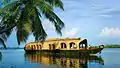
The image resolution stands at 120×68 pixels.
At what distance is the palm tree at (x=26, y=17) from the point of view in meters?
10.4

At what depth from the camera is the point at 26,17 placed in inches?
411

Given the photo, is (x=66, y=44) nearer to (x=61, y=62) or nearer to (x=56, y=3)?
(x=61, y=62)

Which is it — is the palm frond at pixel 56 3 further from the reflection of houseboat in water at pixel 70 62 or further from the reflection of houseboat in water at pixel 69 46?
the reflection of houseboat in water at pixel 69 46

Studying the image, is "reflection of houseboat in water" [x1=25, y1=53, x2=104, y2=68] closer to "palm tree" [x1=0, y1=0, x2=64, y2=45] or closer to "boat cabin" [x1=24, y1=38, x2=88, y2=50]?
"boat cabin" [x1=24, y1=38, x2=88, y2=50]

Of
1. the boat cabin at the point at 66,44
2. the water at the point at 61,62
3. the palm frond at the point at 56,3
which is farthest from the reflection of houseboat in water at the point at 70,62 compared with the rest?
the palm frond at the point at 56,3

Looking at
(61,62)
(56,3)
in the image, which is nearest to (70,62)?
(61,62)

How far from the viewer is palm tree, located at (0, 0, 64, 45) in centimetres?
1038

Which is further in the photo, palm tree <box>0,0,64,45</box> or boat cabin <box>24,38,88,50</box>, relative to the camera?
boat cabin <box>24,38,88,50</box>

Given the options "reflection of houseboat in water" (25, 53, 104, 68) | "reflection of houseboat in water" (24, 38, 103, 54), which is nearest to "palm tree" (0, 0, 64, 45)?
"reflection of houseboat in water" (25, 53, 104, 68)

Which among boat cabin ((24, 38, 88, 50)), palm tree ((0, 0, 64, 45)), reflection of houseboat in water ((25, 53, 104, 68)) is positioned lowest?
reflection of houseboat in water ((25, 53, 104, 68))

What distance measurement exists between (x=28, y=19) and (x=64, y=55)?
33.8m

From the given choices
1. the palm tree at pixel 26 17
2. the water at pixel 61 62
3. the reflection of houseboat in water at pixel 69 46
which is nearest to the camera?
the palm tree at pixel 26 17

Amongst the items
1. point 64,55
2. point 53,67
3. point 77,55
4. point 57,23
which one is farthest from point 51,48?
point 57,23

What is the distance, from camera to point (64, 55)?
4406 centimetres
